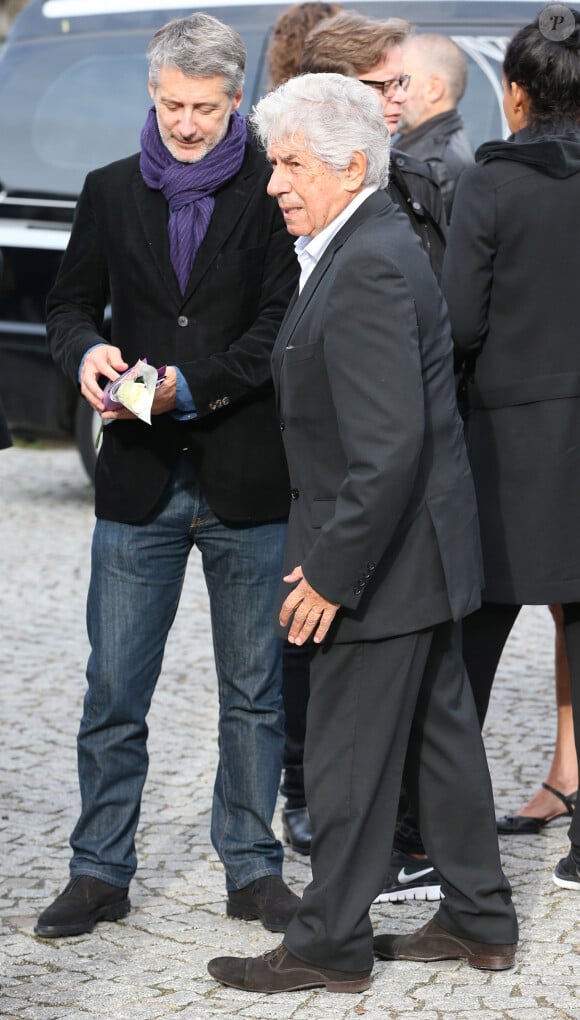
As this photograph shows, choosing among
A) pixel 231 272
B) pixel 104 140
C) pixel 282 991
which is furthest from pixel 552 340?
pixel 104 140

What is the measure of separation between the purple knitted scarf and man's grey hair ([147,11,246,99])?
0.13m

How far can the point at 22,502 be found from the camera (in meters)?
9.72

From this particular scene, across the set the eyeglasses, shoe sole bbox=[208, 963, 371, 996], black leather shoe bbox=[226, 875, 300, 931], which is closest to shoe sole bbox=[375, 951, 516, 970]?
shoe sole bbox=[208, 963, 371, 996]

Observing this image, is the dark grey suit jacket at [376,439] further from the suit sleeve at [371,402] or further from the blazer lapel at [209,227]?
the blazer lapel at [209,227]

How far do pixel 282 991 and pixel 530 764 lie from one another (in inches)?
72.9

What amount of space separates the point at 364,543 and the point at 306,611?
0.70ft

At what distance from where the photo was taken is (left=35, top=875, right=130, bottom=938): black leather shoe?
12.4 ft

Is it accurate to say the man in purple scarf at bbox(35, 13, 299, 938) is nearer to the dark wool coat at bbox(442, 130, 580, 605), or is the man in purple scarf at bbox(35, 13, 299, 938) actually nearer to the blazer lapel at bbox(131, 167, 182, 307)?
the blazer lapel at bbox(131, 167, 182, 307)

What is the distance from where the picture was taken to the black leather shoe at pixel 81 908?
3777 millimetres

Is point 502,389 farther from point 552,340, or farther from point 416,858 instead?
point 416,858

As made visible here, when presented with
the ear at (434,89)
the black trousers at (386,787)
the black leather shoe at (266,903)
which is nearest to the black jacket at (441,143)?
the ear at (434,89)

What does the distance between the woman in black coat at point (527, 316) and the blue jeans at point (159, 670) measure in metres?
0.56

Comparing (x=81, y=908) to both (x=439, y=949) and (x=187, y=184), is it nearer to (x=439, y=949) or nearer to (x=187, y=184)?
(x=439, y=949)

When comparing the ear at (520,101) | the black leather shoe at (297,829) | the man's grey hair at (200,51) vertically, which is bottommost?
the black leather shoe at (297,829)
